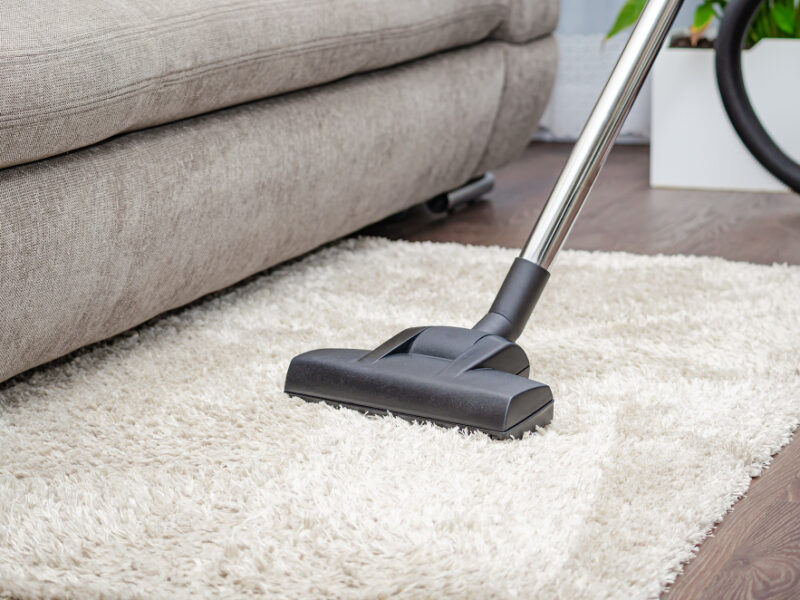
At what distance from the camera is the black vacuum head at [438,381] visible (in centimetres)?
82

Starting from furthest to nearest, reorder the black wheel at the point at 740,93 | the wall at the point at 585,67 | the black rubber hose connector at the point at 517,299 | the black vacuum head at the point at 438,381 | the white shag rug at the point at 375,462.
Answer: the wall at the point at 585,67 → the black wheel at the point at 740,93 → the black rubber hose connector at the point at 517,299 → the black vacuum head at the point at 438,381 → the white shag rug at the point at 375,462

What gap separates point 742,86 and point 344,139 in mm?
743

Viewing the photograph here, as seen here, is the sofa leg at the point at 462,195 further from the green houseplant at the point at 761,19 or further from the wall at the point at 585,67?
the wall at the point at 585,67

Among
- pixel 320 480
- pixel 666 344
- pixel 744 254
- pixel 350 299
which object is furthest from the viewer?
pixel 744 254

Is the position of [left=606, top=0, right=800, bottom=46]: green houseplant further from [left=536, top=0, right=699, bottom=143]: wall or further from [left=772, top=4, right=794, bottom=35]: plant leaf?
[left=536, top=0, right=699, bottom=143]: wall

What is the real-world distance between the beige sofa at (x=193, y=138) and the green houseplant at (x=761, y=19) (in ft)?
1.83

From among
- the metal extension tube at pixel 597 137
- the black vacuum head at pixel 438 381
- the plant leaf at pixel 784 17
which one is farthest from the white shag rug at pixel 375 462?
the plant leaf at pixel 784 17

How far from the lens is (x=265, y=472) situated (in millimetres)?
781

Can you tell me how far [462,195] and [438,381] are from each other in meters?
1.09

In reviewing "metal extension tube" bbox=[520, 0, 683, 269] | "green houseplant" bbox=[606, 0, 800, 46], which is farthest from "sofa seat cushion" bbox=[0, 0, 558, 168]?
"green houseplant" bbox=[606, 0, 800, 46]

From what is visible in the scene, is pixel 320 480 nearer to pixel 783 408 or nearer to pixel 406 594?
pixel 406 594

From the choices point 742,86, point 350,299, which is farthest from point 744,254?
point 350,299

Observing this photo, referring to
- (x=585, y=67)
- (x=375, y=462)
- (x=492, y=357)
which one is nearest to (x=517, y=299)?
(x=492, y=357)

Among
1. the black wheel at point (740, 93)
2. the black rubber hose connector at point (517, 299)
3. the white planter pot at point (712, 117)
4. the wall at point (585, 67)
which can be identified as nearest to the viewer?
the black rubber hose connector at point (517, 299)
